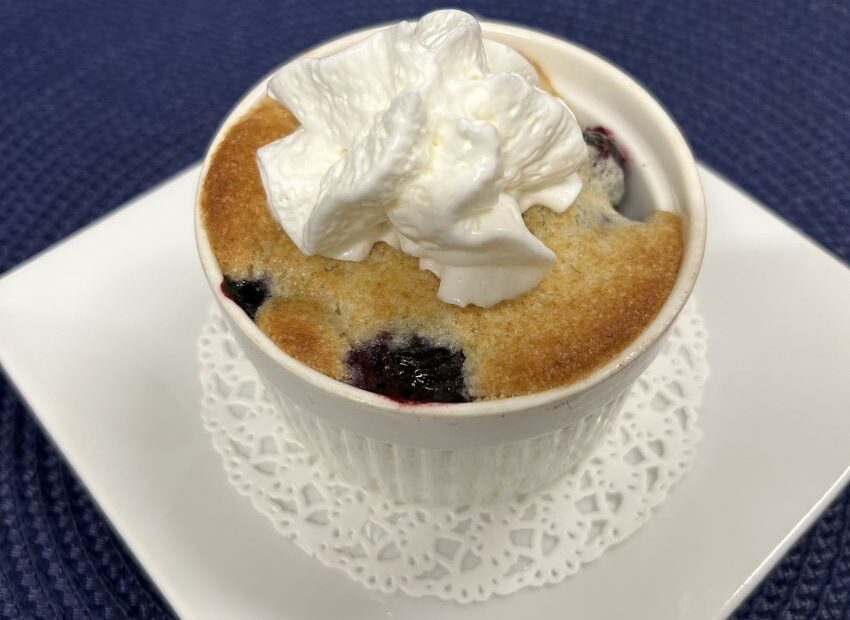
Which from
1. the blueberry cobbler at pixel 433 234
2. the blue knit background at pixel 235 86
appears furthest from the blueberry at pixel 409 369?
the blue knit background at pixel 235 86

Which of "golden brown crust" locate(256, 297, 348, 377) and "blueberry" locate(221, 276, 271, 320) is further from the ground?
"blueberry" locate(221, 276, 271, 320)

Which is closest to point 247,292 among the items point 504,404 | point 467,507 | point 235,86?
point 504,404

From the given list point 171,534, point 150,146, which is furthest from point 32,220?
point 171,534

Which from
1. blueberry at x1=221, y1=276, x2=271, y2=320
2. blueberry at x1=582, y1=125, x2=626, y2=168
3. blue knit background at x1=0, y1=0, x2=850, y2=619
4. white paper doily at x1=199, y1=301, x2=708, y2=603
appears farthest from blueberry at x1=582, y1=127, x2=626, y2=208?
blue knit background at x1=0, y1=0, x2=850, y2=619

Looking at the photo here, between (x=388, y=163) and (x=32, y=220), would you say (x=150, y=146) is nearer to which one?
(x=32, y=220)

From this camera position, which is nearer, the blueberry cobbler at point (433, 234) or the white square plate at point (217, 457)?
the blueberry cobbler at point (433, 234)

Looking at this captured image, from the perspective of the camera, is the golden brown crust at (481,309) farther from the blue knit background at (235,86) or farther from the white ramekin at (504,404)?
the blue knit background at (235,86)

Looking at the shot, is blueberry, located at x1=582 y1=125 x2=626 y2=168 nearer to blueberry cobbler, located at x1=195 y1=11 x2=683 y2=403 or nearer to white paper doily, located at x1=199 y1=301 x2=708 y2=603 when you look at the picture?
blueberry cobbler, located at x1=195 y1=11 x2=683 y2=403
